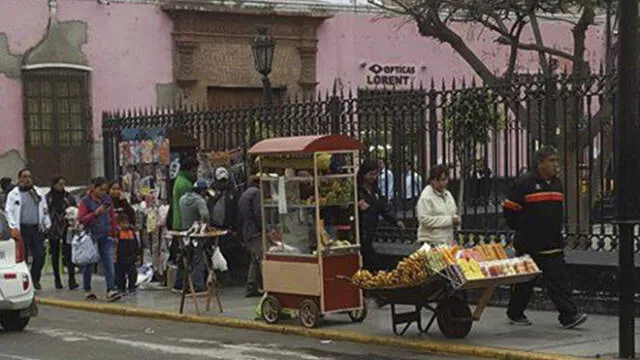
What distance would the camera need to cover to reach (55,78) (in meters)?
26.2

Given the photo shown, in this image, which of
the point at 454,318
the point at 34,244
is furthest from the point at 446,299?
the point at 34,244

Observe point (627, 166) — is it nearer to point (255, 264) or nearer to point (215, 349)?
point (215, 349)

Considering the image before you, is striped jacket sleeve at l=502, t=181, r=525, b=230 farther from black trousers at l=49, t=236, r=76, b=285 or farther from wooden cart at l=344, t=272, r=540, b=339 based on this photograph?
black trousers at l=49, t=236, r=76, b=285

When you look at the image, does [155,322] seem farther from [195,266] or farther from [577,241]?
[577,241]

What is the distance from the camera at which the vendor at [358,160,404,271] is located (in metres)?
14.2

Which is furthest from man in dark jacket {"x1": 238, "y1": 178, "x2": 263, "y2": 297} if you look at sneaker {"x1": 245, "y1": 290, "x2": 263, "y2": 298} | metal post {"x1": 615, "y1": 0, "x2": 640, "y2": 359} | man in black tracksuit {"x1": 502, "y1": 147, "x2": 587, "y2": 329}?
metal post {"x1": 615, "y1": 0, "x2": 640, "y2": 359}

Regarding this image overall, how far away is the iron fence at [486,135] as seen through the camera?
1352 centimetres

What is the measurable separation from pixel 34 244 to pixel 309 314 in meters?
6.63

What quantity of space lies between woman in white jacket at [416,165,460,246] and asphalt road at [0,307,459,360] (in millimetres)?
1649

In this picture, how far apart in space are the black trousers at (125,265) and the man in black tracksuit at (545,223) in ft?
21.4

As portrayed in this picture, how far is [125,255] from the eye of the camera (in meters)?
16.8

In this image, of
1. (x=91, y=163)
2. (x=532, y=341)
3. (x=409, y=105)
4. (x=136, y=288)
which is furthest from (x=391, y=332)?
(x=91, y=163)

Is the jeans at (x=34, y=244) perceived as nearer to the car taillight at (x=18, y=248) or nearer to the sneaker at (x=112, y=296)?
the sneaker at (x=112, y=296)

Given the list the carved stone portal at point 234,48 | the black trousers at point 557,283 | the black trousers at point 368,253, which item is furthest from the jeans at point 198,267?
the carved stone portal at point 234,48
